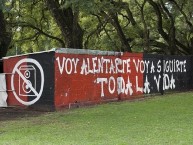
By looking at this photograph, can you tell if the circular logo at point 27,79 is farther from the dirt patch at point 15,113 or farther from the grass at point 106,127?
the grass at point 106,127

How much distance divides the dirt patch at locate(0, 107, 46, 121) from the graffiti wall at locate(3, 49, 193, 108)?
223mm

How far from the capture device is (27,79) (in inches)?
568

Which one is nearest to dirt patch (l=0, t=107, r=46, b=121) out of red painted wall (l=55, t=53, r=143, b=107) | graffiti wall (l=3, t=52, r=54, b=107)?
graffiti wall (l=3, t=52, r=54, b=107)

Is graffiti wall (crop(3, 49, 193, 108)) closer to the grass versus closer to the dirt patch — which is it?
the dirt patch

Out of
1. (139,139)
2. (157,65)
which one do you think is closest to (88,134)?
(139,139)

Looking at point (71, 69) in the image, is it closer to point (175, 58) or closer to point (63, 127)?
point (63, 127)

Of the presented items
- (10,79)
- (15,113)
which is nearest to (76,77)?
(10,79)

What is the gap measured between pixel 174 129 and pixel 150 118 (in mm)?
1990

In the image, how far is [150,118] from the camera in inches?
457

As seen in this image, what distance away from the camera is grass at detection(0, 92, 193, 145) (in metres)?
8.50

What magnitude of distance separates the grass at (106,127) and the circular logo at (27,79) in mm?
1289

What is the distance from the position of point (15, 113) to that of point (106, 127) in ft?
15.6

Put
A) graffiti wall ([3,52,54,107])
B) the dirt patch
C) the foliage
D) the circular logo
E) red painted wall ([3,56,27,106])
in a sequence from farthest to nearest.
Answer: the foliage, red painted wall ([3,56,27,106]), the circular logo, graffiti wall ([3,52,54,107]), the dirt patch

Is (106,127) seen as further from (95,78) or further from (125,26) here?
(125,26)
